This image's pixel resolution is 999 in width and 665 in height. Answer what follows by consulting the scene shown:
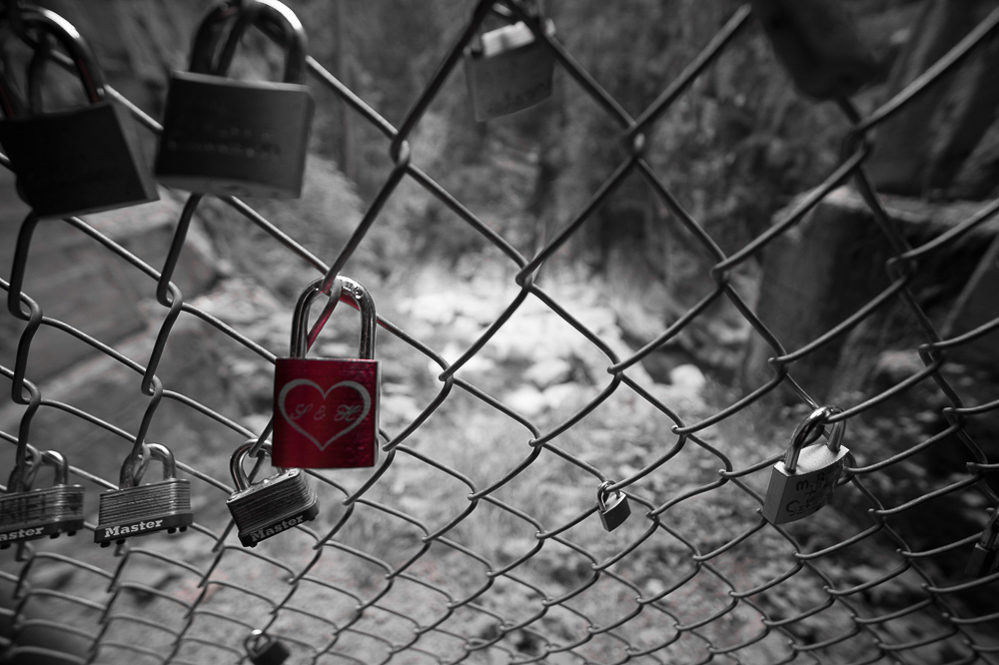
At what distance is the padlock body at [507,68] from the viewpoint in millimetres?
435

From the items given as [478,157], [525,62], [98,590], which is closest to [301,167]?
[525,62]

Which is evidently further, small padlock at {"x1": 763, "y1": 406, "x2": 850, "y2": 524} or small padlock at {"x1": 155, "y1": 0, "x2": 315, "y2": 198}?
small padlock at {"x1": 763, "y1": 406, "x2": 850, "y2": 524}

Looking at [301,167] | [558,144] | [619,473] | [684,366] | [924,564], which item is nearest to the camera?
[301,167]

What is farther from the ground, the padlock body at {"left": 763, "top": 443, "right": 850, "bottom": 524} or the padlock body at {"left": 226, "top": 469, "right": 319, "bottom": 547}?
the padlock body at {"left": 763, "top": 443, "right": 850, "bottom": 524}

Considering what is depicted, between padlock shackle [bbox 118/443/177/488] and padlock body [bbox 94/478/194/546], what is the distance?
2 cm

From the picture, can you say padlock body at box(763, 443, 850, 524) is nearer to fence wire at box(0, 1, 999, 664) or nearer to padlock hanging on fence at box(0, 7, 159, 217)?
fence wire at box(0, 1, 999, 664)

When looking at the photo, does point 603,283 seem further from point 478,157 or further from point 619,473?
point 619,473

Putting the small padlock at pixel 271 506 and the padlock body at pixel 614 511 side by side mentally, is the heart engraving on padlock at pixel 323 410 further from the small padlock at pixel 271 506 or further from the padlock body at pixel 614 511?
the padlock body at pixel 614 511

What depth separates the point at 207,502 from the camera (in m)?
2.20

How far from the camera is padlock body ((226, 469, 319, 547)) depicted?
0.65 m

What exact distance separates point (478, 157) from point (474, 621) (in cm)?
781

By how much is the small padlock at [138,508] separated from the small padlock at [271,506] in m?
0.09

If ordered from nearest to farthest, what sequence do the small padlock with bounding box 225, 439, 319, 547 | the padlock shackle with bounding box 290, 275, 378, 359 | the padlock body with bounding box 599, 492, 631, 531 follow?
the padlock shackle with bounding box 290, 275, 378, 359
the small padlock with bounding box 225, 439, 319, 547
the padlock body with bounding box 599, 492, 631, 531

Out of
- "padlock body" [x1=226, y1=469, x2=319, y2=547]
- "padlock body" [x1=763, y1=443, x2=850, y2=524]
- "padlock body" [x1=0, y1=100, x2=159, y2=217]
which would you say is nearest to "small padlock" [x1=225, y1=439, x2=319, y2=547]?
"padlock body" [x1=226, y1=469, x2=319, y2=547]
